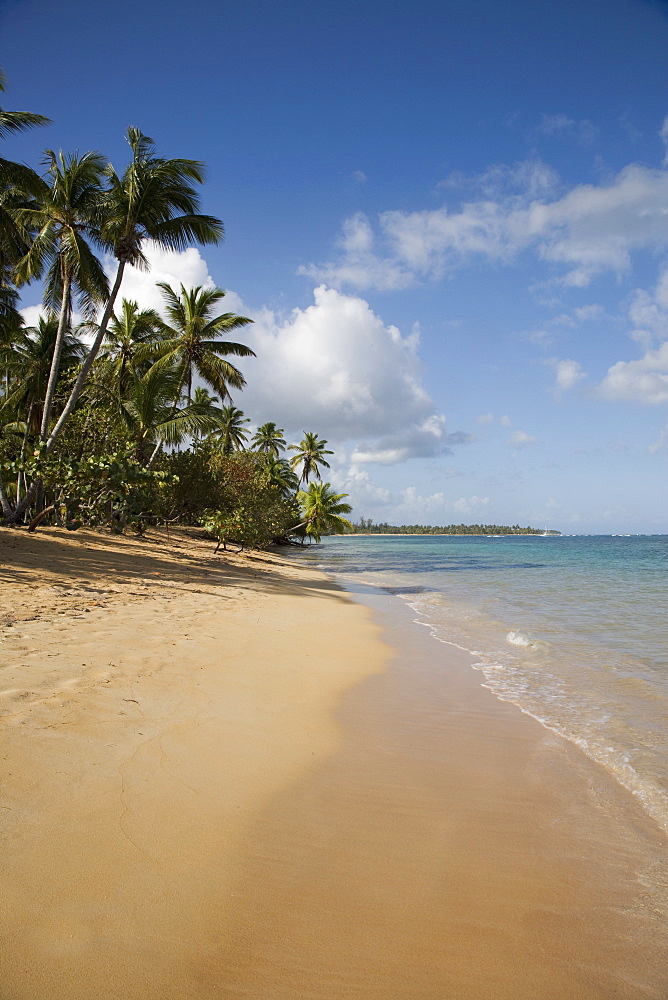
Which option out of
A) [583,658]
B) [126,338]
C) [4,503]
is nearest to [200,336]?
[126,338]

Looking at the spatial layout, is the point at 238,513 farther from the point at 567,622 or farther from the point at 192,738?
the point at 192,738

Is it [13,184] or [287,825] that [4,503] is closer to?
[13,184]

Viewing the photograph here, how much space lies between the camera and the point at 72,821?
258 centimetres

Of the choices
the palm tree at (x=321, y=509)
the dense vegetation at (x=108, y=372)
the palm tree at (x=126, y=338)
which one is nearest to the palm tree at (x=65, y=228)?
the dense vegetation at (x=108, y=372)

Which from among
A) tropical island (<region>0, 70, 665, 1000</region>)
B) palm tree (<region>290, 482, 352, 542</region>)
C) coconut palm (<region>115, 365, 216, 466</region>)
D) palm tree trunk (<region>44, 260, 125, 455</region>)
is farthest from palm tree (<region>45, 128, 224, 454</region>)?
palm tree (<region>290, 482, 352, 542</region>)

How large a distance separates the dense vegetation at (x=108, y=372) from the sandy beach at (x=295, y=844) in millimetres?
8895

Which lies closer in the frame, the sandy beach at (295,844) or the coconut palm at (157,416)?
the sandy beach at (295,844)

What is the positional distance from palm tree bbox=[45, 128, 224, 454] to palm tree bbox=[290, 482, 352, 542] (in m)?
27.5

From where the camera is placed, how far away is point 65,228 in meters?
15.8

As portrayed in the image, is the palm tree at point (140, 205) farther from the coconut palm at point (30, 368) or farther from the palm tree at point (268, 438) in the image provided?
the palm tree at point (268, 438)

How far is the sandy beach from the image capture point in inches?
76.0

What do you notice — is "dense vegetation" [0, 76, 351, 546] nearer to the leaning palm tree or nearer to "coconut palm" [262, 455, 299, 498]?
the leaning palm tree

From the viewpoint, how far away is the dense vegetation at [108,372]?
14.6 metres

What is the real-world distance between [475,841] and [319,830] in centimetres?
84
